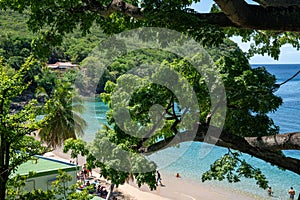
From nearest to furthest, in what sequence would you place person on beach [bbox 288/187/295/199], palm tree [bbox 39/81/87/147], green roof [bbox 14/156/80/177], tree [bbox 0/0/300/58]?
tree [bbox 0/0/300/58] → green roof [bbox 14/156/80/177] → palm tree [bbox 39/81/87/147] → person on beach [bbox 288/187/295/199]

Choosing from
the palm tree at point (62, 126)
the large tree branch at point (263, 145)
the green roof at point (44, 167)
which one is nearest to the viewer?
the large tree branch at point (263, 145)

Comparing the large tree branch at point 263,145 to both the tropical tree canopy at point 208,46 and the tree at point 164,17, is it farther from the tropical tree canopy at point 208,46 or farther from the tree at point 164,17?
the tree at point 164,17

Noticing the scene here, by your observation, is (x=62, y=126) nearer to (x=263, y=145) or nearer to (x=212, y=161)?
(x=212, y=161)

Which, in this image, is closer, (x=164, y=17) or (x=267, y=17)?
(x=164, y=17)

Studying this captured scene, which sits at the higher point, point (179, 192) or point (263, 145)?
point (263, 145)

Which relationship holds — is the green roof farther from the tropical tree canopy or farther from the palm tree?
the tropical tree canopy

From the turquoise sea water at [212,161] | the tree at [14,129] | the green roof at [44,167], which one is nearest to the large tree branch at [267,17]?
the tree at [14,129]

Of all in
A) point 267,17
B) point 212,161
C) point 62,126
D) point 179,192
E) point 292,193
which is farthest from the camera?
point 212,161

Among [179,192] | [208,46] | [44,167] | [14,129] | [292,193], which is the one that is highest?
[208,46]

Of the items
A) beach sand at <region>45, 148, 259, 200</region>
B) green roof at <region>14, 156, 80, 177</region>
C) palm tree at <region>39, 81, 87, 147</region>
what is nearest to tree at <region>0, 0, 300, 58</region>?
green roof at <region>14, 156, 80, 177</region>

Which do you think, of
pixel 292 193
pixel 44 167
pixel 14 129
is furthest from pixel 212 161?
pixel 14 129

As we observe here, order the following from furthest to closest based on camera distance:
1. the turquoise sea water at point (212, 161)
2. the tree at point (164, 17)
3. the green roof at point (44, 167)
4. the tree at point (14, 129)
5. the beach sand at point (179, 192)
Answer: the turquoise sea water at point (212, 161), the beach sand at point (179, 192), the green roof at point (44, 167), the tree at point (14, 129), the tree at point (164, 17)

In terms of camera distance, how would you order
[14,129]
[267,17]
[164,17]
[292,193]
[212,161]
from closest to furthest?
[164,17], [267,17], [14,129], [292,193], [212,161]

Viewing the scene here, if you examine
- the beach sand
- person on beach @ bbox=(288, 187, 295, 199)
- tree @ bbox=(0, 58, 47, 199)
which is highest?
tree @ bbox=(0, 58, 47, 199)
